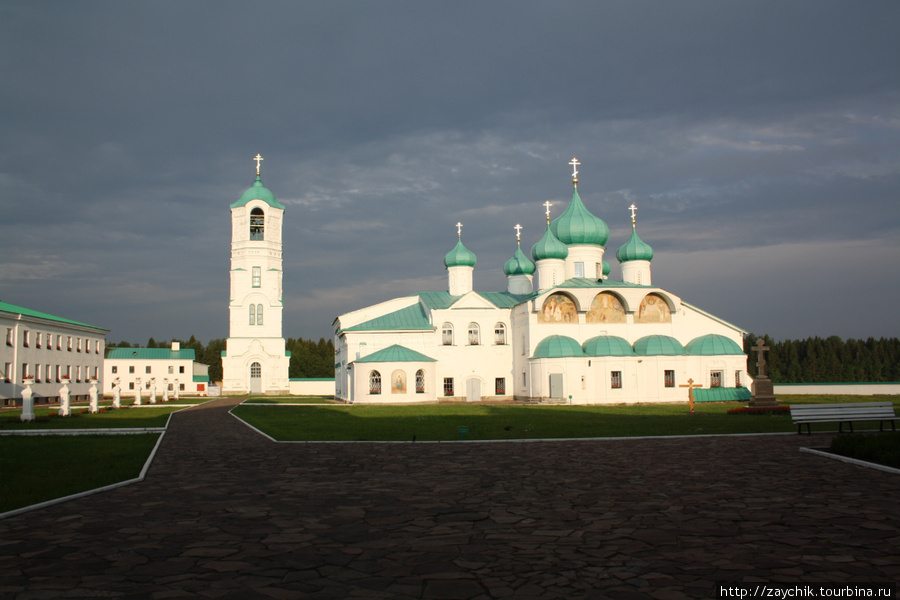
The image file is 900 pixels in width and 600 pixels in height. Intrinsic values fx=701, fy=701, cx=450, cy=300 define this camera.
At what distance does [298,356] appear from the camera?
86.2 meters

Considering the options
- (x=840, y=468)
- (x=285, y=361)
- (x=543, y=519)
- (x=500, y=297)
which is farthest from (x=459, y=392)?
(x=543, y=519)

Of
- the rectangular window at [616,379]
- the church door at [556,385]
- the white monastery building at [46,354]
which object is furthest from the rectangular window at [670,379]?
the white monastery building at [46,354]

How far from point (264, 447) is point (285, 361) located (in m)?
42.3

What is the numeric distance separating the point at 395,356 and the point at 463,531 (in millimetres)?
34058

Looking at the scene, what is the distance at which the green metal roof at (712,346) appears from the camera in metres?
39.1

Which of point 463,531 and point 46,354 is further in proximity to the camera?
point 46,354

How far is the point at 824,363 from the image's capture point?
250ft

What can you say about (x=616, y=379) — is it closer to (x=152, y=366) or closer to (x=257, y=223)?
(x=257, y=223)

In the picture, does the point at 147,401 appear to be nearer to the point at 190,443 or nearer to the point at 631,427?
the point at 190,443

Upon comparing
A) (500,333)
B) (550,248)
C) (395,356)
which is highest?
(550,248)

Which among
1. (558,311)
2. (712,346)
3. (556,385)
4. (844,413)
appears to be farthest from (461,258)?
(844,413)

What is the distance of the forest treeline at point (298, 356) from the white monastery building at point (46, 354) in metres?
26.0

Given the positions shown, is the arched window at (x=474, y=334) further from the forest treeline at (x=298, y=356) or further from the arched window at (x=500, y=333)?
the forest treeline at (x=298, y=356)

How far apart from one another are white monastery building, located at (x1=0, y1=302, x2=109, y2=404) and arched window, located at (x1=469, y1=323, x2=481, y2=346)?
24.0m
